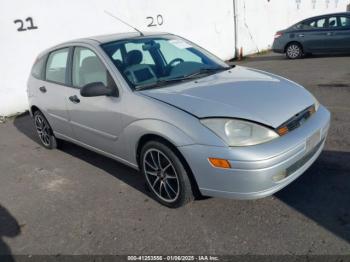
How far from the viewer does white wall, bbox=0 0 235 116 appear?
27.6 ft

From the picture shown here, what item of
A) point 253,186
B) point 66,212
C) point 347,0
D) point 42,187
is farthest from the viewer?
point 347,0

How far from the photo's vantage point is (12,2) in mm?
8258

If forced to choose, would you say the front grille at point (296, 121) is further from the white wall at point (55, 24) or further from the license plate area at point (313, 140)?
the white wall at point (55, 24)

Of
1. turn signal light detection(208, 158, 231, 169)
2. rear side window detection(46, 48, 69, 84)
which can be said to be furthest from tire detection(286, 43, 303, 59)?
turn signal light detection(208, 158, 231, 169)

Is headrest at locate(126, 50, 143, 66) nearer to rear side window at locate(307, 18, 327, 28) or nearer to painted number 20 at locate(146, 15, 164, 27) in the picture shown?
painted number 20 at locate(146, 15, 164, 27)

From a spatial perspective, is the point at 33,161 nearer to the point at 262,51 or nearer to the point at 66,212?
the point at 66,212

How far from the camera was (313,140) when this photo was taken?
11.2 feet

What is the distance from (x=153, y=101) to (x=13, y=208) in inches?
78.5

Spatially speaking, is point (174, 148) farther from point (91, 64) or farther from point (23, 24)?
point (23, 24)

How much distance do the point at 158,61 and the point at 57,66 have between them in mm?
1672

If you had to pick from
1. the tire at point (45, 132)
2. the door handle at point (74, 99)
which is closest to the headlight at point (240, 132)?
the door handle at point (74, 99)

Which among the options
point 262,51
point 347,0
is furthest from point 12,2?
point 347,0

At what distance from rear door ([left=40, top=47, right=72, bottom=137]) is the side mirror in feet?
3.14

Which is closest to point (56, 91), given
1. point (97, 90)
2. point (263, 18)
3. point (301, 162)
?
point (97, 90)
